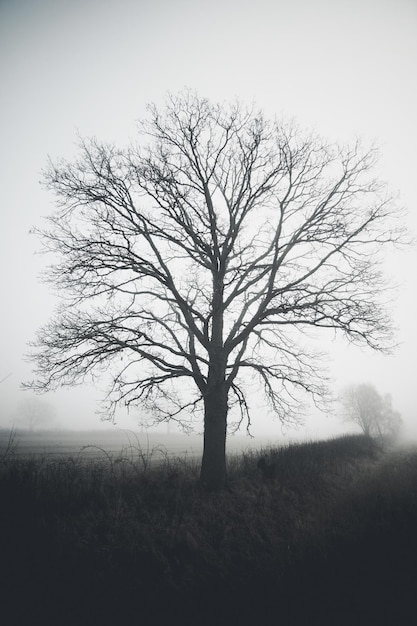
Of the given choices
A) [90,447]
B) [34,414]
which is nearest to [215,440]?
[90,447]

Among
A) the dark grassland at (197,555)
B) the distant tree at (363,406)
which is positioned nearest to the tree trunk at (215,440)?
the dark grassland at (197,555)

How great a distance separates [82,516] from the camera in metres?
4.05

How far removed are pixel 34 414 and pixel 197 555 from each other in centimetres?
9145

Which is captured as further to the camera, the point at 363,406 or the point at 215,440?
the point at 363,406

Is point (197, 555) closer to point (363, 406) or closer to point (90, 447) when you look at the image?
point (90, 447)

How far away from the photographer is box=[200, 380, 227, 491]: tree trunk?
6355 mm

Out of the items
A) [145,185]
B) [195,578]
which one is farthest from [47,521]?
[145,185]

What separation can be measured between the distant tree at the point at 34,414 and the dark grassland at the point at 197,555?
3479 inches

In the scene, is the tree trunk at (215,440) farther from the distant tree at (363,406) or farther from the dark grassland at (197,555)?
the distant tree at (363,406)

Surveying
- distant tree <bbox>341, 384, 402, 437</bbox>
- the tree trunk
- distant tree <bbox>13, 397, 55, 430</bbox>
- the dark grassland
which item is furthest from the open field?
distant tree <bbox>13, 397, 55, 430</bbox>

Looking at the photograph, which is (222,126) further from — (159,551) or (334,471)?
(334,471)

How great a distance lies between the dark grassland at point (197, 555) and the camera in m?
2.60

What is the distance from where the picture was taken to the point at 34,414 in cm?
7750

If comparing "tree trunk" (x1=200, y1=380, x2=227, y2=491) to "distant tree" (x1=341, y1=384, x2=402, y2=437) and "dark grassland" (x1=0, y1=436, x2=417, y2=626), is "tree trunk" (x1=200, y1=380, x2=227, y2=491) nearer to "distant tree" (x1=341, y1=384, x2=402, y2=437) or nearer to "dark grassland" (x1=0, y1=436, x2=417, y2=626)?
"dark grassland" (x1=0, y1=436, x2=417, y2=626)
